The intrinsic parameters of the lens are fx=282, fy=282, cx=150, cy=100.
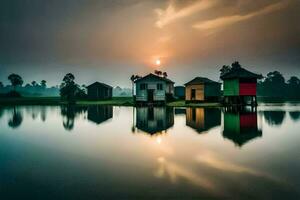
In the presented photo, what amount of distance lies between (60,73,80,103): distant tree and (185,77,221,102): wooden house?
35.0 metres

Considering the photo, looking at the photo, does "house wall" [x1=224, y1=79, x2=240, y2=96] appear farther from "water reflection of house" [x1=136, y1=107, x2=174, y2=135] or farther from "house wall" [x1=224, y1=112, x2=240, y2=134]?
"house wall" [x1=224, y1=112, x2=240, y2=134]

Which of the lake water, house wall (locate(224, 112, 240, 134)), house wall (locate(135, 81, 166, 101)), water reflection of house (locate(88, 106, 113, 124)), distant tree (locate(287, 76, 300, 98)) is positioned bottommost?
the lake water

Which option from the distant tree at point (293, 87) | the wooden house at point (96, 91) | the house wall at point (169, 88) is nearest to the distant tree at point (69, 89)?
the wooden house at point (96, 91)

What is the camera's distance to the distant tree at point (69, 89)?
83556mm

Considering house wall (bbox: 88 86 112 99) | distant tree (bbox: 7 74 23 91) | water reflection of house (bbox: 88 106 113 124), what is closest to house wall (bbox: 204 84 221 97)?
water reflection of house (bbox: 88 106 113 124)

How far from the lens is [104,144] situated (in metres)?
16.2

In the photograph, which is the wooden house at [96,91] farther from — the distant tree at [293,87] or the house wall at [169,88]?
the distant tree at [293,87]

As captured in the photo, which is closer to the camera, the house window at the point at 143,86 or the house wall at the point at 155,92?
the house wall at the point at 155,92

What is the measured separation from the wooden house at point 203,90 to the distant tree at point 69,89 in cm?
3504

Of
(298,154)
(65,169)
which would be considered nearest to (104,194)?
(65,169)

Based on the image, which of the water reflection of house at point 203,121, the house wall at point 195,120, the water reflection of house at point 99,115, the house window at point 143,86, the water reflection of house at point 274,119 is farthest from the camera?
the house window at point 143,86

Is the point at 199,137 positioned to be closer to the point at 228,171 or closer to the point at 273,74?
the point at 228,171

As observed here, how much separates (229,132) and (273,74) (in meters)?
145

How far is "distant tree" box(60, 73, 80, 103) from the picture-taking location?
8356cm
